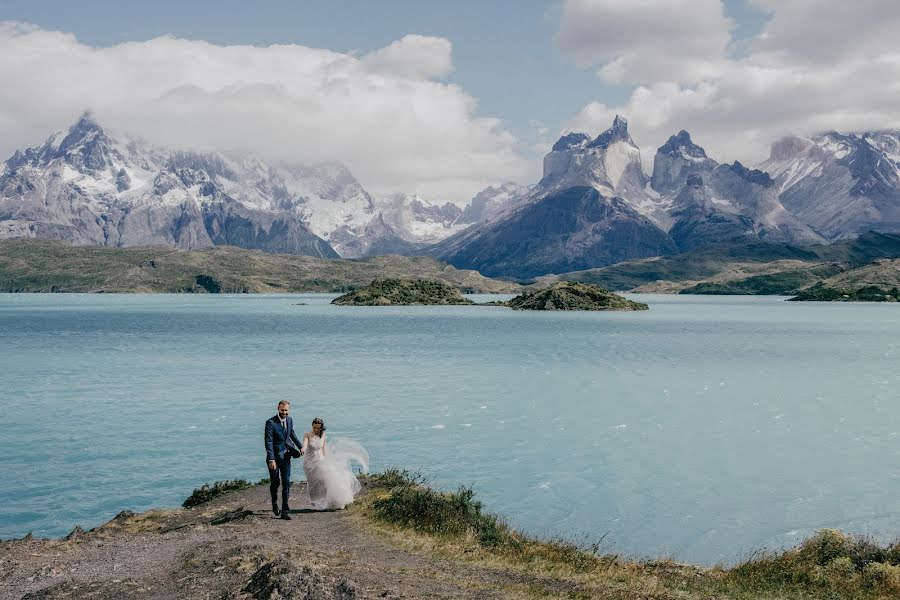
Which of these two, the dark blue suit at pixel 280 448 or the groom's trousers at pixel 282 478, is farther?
the groom's trousers at pixel 282 478

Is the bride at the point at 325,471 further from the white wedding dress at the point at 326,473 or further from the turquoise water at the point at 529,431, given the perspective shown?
the turquoise water at the point at 529,431

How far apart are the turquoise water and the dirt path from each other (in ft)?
34.1

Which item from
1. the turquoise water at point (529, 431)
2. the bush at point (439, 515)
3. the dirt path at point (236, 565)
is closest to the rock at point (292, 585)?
the dirt path at point (236, 565)

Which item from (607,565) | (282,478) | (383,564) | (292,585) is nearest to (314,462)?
(282,478)

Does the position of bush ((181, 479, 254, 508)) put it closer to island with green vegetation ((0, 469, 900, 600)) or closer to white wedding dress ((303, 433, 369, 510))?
island with green vegetation ((0, 469, 900, 600))

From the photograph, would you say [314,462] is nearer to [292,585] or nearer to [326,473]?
[326,473]

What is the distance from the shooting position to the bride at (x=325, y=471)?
101 feet

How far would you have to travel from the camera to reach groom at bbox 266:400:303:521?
28406 millimetres

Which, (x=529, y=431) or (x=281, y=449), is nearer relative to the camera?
(x=281, y=449)

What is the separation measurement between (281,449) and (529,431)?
32.5 metres

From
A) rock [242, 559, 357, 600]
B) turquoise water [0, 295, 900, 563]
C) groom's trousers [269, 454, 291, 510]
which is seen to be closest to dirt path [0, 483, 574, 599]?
rock [242, 559, 357, 600]

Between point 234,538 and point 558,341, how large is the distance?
419 ft

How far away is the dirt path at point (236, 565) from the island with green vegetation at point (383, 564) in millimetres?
55

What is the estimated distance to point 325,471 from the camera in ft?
103
